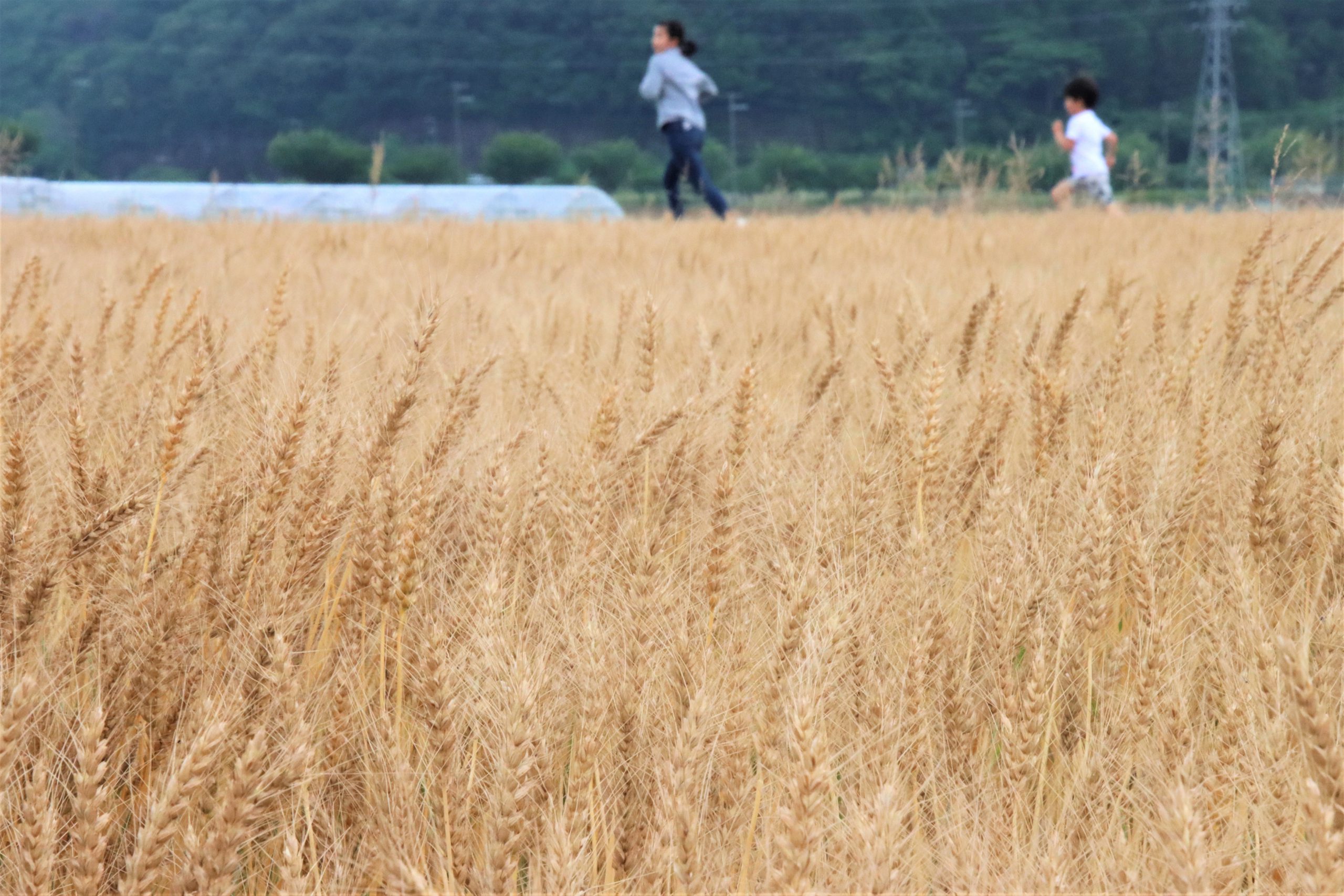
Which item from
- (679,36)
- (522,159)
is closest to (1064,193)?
(679,36)

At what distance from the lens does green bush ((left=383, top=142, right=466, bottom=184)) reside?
1677 inches

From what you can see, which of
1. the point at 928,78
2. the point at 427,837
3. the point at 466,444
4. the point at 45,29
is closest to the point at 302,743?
the point at 427,837

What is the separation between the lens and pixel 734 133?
51156 mm

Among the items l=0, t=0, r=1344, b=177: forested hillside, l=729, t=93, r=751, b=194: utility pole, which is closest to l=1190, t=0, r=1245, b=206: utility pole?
l=0, t=0, r=1344, b=177: forested hillside

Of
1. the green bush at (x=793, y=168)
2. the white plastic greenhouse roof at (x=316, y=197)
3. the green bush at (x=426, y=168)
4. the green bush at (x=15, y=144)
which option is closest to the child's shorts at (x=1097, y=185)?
the green bush at (x=15, y=144)

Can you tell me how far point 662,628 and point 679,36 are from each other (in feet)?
25.2

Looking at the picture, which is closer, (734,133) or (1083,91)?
(1083,91)

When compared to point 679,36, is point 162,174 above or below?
above

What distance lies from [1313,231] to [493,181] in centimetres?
4590

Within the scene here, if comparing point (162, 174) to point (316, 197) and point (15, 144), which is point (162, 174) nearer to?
point (316, 197)

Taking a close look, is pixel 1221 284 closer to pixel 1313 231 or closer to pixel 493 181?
pixel 1313 231

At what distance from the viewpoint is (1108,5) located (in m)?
59.1

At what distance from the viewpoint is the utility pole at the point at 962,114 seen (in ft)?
167

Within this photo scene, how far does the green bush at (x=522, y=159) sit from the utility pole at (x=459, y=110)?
10.1 m
